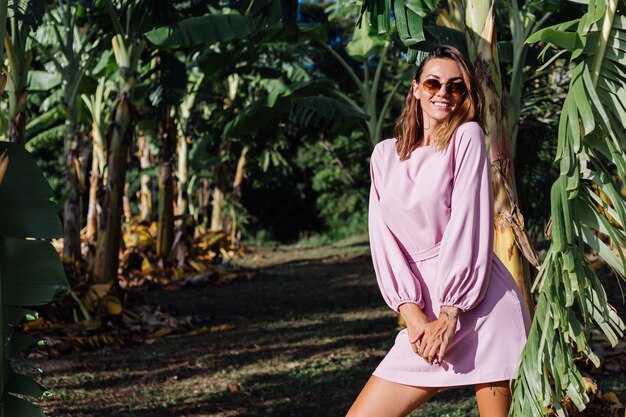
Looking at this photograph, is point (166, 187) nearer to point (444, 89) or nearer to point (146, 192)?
point (146, 192)

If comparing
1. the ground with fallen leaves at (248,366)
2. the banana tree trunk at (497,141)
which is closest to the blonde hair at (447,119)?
the banana tree trunk at (497,141)

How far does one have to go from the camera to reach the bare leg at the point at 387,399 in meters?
2.72

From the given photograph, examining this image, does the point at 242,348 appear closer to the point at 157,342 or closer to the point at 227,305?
the point at 157,342

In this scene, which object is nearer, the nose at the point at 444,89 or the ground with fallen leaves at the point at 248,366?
the nose at the point at 444,89

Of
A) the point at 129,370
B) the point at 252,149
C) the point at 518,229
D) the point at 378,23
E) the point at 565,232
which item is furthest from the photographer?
the point at 252,149

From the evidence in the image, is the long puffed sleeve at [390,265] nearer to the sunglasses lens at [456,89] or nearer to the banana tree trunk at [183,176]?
the sunglasses lens at [456,89]

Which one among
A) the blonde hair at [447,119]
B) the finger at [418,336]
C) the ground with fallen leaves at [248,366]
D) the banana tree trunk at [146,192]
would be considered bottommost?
the ground with fallen leaves at [248,366]

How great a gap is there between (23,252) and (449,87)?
168 cm

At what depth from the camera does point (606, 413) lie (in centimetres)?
408

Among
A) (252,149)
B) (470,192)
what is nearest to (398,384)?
(470,192)

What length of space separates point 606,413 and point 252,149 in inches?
729

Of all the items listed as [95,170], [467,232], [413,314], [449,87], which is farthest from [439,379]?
[95,170]

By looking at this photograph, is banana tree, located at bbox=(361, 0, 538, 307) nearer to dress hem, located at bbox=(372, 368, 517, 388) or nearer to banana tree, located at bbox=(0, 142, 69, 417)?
dress hem, located at bbox=(372, 368, 517, 388)

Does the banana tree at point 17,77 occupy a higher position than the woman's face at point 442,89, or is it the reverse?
the banana tree at point 17,77
